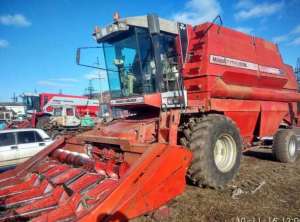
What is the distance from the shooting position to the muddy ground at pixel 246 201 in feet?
12.8

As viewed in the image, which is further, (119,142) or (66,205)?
(119,142)

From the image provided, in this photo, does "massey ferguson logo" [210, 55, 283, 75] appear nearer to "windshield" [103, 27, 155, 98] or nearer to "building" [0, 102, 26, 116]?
"windshield" [103, 27, 155, 98]

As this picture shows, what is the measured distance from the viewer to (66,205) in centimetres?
357

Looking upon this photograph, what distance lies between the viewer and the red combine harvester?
3715 mm

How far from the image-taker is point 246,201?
4.49 metres

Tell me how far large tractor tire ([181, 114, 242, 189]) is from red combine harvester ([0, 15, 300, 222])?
18 mm

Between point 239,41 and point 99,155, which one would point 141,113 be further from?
point 239,41

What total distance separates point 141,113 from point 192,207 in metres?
2.99

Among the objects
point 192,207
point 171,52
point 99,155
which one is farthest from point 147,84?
point 192,207

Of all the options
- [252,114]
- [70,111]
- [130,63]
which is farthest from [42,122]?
[252,114]

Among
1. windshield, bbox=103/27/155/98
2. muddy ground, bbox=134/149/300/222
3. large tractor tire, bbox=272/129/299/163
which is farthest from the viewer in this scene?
large tractor tire, bbox=272/129/299/163

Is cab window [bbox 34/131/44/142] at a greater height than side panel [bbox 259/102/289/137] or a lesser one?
lesser

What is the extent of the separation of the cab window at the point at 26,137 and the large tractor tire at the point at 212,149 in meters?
5.93

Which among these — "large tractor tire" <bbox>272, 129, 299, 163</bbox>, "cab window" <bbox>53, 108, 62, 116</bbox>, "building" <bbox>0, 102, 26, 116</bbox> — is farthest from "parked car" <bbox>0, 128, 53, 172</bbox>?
"building" <bbox>0, 102, 26, 116</bbox>
